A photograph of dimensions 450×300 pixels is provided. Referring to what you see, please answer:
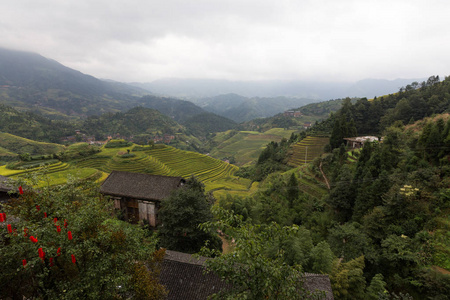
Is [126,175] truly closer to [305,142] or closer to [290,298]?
[290,298]

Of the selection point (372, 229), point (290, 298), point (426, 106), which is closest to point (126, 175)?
point (290, 298)

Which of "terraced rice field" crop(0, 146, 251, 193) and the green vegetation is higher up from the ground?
the green vegetation

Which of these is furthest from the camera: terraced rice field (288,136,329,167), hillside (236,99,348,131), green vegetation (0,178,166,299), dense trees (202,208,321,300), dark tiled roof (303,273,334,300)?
hillside (236,99,348,131)

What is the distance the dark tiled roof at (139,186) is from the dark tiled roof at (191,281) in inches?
346

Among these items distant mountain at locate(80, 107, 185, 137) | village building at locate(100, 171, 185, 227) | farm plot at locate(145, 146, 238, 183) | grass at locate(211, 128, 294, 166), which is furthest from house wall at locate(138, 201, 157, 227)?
distant mountain at locate(80, 107, 185, 137)

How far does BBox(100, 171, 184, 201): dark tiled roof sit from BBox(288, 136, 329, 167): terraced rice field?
2321 centimetres

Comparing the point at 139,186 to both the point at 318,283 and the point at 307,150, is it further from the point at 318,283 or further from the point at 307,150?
the point at 307,150

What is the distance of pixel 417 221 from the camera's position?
13445mm

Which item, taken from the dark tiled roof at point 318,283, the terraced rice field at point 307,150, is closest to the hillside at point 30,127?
the terraced rice field at point 307,150

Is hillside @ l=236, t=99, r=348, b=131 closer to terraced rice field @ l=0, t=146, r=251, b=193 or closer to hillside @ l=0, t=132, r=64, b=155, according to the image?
terraced rice field @ l=0, t=146, r=251, b=193

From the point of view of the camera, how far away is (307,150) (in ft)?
125

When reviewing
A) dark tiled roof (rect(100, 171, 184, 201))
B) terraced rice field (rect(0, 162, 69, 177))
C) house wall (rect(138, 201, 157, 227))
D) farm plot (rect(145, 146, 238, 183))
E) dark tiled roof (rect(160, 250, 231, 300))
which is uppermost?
dark tiled roof (rect(100, 171, 184, 201))

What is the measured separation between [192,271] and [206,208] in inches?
191

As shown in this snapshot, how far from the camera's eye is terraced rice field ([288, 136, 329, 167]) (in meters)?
36.1
